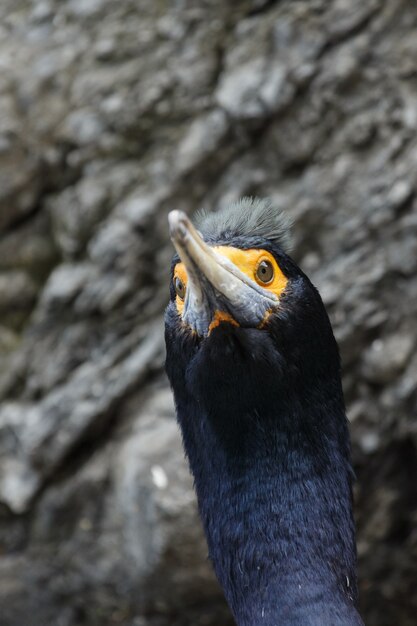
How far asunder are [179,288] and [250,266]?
22 centimetres

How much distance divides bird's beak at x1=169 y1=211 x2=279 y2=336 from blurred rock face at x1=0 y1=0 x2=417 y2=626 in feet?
6.40

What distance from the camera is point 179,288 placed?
2.76 m

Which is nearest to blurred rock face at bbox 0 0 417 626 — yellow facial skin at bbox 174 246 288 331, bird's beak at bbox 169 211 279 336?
yellow facial skin at bbox 174 246 288 331

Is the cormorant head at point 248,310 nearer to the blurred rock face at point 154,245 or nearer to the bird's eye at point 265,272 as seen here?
the bird's eye at point 265,272

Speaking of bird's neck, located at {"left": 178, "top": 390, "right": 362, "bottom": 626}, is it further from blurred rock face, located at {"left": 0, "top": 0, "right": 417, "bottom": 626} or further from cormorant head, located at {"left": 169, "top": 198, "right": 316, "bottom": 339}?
blurred rock face, located at {"left": 0, "top": 0, "right": 417, "bottom": 626}

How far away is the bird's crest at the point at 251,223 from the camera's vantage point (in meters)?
2.89

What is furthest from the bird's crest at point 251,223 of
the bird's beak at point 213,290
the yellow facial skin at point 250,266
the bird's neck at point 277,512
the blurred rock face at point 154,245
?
the blurred rock face at point 154,245

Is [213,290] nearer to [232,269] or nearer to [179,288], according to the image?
[232,269]

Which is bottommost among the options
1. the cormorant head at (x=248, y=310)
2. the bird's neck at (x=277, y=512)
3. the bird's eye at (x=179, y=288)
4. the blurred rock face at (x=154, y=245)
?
the blurred rock face at (x=154, y=245)

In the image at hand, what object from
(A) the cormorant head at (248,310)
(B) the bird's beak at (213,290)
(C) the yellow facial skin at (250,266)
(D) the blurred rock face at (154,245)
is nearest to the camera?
(B) the bird's beak at (213,290)

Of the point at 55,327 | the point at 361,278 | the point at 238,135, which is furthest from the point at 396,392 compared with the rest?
the point at 55,327

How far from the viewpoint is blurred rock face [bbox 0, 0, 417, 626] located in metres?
4.62

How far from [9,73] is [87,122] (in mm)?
504

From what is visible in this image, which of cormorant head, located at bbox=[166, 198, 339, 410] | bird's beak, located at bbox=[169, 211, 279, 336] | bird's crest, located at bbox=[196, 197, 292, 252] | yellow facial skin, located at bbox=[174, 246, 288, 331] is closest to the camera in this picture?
Answer: bird's beak, located at bbox=[169, 211, 279, 336]
